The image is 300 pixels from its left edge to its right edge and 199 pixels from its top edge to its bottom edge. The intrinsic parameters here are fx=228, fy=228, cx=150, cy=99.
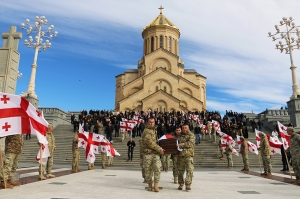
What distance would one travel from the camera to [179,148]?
587 centimetres

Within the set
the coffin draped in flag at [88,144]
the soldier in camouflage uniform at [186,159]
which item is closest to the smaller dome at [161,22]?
the coffin draped in flag at [88,144]

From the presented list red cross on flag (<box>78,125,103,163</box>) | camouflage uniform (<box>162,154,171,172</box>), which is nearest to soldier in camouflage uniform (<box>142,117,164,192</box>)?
camouflage uniform (<box>162,154,171,172</box>)

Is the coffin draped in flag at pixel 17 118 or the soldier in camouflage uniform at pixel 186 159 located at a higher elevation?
the coffin draped in flag at pixel 17 118

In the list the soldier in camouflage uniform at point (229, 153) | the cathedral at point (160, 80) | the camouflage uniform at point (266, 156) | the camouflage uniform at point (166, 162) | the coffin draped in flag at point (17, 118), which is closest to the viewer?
the coffin draped in flag at point (17, 118)

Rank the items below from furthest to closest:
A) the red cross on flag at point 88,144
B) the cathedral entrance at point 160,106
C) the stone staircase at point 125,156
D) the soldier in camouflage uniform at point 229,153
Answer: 1. the cathedral entrance at point 160,106
2. the stone staircase at point 125,156
3. the soldier in camouflage uniform at point 229,153
4. the red cross on flag at point 88,144

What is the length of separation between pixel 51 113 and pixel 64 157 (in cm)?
1040

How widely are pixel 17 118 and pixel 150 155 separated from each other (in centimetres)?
343

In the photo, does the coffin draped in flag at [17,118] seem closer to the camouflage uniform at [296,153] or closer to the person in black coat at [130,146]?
the camouflage uniform at [296,153]

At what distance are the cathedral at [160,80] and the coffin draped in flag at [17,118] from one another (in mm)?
28698

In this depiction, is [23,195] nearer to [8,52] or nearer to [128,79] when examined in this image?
[8,52]

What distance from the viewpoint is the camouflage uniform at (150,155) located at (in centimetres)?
549

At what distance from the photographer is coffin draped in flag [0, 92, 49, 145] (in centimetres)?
542

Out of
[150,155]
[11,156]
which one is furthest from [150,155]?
[11,156]

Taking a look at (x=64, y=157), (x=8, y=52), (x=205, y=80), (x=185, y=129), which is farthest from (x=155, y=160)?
(x=205, y=80)
